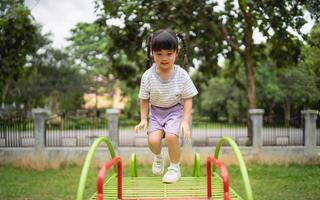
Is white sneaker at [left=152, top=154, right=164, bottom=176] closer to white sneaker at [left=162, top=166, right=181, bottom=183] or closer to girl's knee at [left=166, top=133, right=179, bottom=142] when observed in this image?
white sneaker at [left=162, top=166, right=181, bottom=183]

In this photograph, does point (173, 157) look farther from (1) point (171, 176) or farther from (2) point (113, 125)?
(2) point (113, 125)

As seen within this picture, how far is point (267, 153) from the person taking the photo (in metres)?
13.7

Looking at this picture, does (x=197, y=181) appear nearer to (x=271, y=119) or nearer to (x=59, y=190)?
(x=59, y=190)

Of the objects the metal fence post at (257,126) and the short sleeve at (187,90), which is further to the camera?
the metal fence post at (257,126)

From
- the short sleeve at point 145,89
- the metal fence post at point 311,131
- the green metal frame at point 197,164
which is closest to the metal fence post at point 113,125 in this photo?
the metal fence post at point 311,131

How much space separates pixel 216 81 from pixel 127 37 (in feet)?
44.1

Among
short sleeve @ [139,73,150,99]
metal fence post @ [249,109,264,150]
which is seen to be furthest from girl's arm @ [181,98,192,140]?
metal fence post @ [249,109,264,150]

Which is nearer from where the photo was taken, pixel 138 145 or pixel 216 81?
pixel 138 145

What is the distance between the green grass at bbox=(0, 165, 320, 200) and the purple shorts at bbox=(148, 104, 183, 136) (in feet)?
16.4

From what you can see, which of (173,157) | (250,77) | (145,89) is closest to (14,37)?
(250,77)

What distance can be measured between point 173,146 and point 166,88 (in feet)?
1.86

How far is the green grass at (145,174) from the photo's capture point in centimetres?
927

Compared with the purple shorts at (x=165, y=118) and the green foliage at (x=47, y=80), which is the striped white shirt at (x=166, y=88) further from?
the green foliage at (x=47, y=80)

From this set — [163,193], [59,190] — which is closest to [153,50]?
[163,193]
